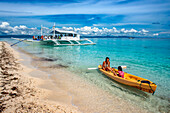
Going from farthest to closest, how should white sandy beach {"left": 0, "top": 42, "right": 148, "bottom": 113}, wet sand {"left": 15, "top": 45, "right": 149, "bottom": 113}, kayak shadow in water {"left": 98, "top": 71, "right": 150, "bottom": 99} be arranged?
1. kayak shadow in water {"left": 98, "top": 71, "right": 150, "bottom": 99}
2. wet sand {"left": 15, "top": 45, "right": 149, "bottom": 113}
3. white sandy beach {"left": 0, "top": 42, "right": 148, "bottom": 113}

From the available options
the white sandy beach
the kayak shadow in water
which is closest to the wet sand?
the white sandy beach

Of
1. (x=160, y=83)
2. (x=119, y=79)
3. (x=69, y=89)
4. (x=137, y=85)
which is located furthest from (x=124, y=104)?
(x=160, y=83)

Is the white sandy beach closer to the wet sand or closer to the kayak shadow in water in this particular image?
the wet sand

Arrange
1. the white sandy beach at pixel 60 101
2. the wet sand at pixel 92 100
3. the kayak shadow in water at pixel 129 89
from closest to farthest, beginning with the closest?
1. the white sandy beach at pixel 60 101
2. the wet sand at pixel 92 100
3. the kayak shadow in water at pixel 129 89

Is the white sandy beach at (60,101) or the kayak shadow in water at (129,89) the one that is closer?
the white sandy beach at (60,101)

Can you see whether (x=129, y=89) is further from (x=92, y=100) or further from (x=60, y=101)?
(x=60, y=101)

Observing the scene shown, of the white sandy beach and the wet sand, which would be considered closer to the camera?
the white sandy beach

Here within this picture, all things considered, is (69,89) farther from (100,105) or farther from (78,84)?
(100,105)

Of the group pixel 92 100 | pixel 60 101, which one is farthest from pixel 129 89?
pixel 60 101

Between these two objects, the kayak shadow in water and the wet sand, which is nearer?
the wet sand

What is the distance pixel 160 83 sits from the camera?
27.0 feet

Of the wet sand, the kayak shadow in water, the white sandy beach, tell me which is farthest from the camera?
the kayak shadow in water

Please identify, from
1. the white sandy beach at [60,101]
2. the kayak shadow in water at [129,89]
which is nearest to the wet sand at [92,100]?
the white sandy beach at [60,101]

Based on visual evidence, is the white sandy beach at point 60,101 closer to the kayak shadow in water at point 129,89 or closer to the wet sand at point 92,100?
the wet sand at point 92,100
